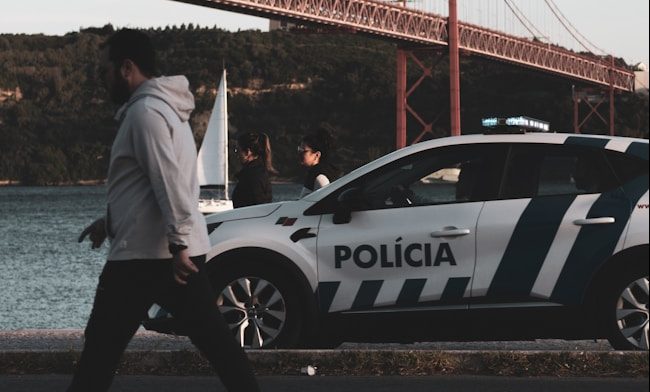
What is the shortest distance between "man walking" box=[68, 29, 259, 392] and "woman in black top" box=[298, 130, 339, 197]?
472 centimetres

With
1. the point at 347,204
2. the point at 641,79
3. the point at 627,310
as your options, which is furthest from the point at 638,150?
the point at 641,79

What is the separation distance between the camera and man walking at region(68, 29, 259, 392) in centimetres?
485

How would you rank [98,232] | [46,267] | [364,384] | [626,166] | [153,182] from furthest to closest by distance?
[46,267] < [626,166] < [364,384] < [98,232] < [153,182]

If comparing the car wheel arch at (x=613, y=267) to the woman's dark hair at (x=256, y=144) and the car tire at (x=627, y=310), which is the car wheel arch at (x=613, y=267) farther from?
the woman's dark hair at (x=256, y=144)

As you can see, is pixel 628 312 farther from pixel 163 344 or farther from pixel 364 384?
pixel 163 344

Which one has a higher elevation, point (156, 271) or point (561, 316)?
point (156, 271)

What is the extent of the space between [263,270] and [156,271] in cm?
307

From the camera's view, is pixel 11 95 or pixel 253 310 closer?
pixel 253 310

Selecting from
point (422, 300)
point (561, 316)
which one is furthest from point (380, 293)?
point (561, 316)

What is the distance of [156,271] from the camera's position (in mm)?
4922

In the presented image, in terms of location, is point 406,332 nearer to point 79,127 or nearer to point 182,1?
point 182,1

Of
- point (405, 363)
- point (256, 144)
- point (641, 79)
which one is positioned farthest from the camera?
point (641, 79)

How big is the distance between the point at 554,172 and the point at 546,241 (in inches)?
14.4

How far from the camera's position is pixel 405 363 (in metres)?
7.39
